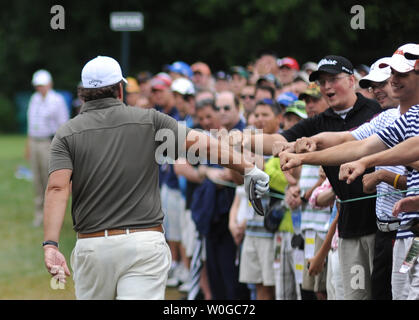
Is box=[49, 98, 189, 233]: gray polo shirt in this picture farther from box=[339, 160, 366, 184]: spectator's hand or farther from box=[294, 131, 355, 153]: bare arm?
box=[339, 160, 366, 184]: spectator's hand

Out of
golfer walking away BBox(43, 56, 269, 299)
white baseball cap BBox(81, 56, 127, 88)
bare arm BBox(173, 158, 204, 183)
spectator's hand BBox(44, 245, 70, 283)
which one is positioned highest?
white baseball cap BBox(81, 56, 127, 88)

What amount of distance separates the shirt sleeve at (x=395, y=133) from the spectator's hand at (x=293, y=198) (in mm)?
2185

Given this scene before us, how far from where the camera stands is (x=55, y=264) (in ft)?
18.5

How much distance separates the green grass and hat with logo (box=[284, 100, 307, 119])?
2.63 meters

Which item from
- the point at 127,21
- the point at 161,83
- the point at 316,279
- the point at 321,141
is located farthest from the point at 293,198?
the point at 127,21

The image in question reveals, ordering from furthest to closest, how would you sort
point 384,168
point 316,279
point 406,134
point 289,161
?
point 316,279, point 384,168, point 289,161, point 406,134

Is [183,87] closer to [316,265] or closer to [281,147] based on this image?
[316,265]

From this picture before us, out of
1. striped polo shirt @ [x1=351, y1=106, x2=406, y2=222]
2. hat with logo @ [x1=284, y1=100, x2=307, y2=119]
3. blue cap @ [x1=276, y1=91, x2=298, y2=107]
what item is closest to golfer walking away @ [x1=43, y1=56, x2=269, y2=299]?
striped polo shirt @ [x1=351, y1=106, x2=406, y2=222]

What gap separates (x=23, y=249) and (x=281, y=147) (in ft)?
25.9

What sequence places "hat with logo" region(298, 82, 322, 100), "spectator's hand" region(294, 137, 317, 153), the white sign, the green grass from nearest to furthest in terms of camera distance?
"spectator's hand" region(294, 137, 317, 153), "hat with logo" region(298, 82, 322, 100), the green grass, the white sign

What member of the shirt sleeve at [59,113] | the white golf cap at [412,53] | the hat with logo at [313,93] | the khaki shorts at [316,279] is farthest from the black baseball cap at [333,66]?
the shirt sleeve at [59,113]

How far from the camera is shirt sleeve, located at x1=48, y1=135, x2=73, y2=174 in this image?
5719mm

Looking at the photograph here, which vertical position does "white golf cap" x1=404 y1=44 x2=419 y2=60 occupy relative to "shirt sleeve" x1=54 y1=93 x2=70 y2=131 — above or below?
below

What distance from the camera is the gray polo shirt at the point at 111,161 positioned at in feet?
18.9
